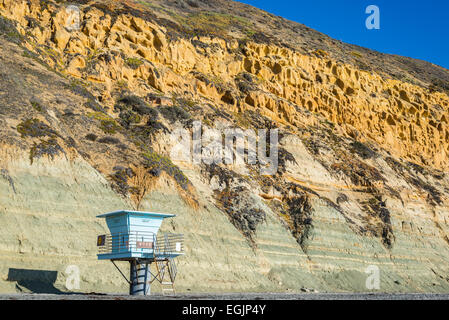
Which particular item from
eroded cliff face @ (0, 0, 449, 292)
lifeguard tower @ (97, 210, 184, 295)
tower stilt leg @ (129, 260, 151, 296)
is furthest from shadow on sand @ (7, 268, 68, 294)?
tower stilt leg @ (129, 260, 151, 296)

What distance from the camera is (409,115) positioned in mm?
80625

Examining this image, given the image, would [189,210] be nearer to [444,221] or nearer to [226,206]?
[226,206]

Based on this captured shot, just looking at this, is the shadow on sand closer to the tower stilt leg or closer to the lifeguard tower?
the lifeguard tower

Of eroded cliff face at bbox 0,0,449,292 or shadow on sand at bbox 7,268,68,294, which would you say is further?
eroded cliff face at bbox 0,0,449,292

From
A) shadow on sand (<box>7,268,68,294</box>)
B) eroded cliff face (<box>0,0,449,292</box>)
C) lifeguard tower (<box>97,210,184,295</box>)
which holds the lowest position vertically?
shadow on sand (<box>7,268,68,294</box>)

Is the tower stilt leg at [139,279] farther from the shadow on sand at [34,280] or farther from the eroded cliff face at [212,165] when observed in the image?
the eroded cliff face at [212,165]

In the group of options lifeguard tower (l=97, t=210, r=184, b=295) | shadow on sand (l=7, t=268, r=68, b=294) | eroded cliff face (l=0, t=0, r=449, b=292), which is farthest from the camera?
eroded cliff face (l=0, t=0, r=449, b=292)

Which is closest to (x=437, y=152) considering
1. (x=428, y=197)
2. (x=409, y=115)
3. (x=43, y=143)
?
(x=409, y=115)

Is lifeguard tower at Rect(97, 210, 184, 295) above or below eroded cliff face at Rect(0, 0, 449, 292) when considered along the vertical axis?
below

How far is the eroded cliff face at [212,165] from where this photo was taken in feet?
109

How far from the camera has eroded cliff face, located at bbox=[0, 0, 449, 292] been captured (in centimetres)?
3316

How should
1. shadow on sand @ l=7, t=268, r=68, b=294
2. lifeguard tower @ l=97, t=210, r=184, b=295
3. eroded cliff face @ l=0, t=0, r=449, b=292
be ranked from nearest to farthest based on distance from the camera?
lifeguard tower @ l=97, t=210, r=184, b=295 < shadow on sand @ l=7, t=268, r=68, b=294 < eroded cliff face @ l=0, t=0, r=449, b=292

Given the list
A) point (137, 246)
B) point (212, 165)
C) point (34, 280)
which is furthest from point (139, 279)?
point (212, 165)

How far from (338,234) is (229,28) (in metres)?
39.9
